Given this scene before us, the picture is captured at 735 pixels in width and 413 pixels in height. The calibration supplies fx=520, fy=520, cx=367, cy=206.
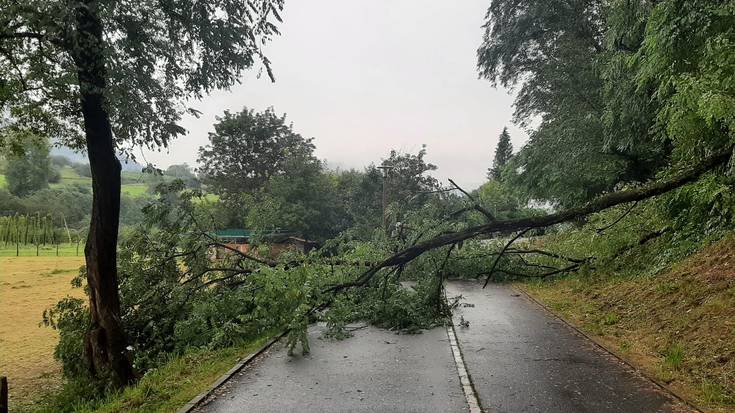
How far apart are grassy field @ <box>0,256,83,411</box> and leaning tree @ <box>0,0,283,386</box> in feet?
8.89

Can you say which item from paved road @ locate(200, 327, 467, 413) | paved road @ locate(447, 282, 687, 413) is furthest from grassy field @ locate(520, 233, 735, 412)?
paved road @ locate(200, 327, 467, 413)

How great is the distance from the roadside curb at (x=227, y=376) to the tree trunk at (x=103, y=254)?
267 centimetres

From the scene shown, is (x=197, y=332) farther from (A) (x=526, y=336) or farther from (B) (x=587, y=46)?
(B) (x=587, y=46)

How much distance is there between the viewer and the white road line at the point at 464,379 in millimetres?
5879

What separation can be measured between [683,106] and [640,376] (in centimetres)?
424

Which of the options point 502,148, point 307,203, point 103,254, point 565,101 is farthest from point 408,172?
point 502,148

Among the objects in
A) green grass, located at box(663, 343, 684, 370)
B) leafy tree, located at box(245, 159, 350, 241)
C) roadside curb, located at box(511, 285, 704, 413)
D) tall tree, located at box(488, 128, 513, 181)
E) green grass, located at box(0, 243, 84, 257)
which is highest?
tall tree, located at box(488, 128, 513, 181)

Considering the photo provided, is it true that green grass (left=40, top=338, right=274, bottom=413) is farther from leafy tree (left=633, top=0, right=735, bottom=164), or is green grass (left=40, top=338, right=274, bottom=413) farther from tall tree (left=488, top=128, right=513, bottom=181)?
tall tree (left=488, top=128, right=513, bottom=181)

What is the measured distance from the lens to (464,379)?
6.92 m

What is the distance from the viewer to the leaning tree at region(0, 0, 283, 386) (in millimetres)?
8469

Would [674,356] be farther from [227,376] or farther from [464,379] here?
[227,376]

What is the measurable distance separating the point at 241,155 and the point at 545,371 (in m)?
41.7

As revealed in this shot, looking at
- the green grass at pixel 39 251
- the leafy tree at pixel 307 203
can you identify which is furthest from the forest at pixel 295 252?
the green grass at pixel 39 251

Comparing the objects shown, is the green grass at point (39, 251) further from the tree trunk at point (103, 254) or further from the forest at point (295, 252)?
the tree trunk at point (103, 254)
